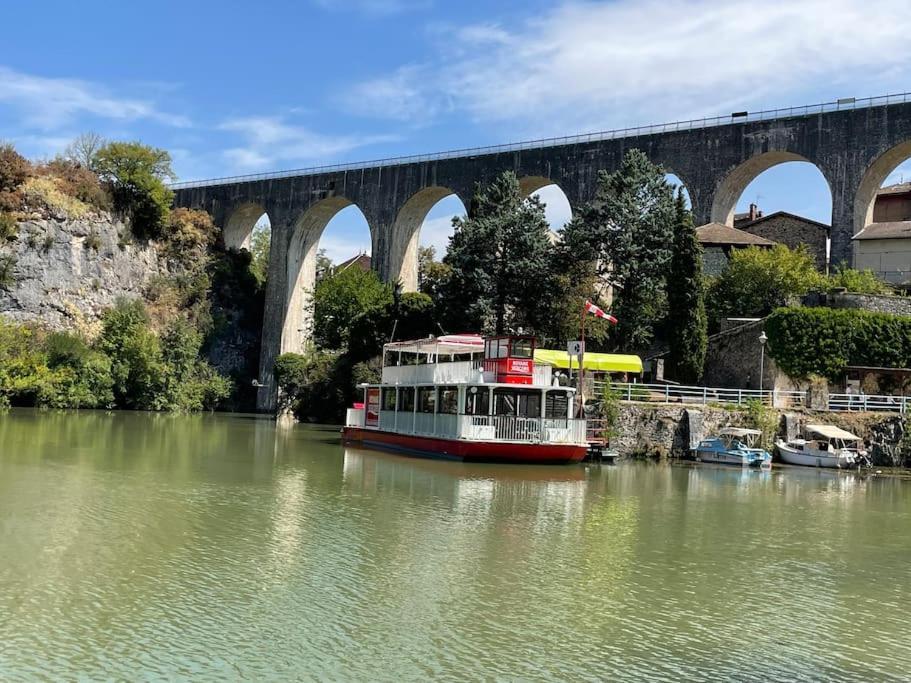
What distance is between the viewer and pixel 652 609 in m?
9.58

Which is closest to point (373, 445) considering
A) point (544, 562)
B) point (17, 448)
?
point (17, 448)

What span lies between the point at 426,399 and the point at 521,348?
14.0ft

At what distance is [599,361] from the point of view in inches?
1262

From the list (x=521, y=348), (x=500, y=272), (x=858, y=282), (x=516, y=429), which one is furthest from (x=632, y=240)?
(x=516, y=429)

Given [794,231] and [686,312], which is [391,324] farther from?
[794,231]

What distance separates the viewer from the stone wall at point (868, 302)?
32469 millimetres

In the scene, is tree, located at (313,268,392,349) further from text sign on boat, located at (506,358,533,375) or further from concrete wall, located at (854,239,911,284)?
text sign on boat, located at (506,358,533,375)

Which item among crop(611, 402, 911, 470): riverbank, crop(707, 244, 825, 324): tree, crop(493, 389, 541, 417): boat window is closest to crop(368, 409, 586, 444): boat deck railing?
crop(493, 389, 541, 417): boat window

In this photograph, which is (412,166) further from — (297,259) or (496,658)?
(496,658)

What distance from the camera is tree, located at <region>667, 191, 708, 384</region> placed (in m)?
32.2

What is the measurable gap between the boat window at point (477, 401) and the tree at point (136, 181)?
3648 cm

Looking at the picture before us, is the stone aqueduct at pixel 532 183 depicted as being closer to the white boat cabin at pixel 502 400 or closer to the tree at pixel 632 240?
the tree at pixel 632 240

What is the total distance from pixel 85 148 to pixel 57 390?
18.7 meters

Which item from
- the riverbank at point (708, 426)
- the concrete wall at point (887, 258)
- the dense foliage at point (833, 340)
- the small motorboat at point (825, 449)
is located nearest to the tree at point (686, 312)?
the dense foliage at point (833, 340)
